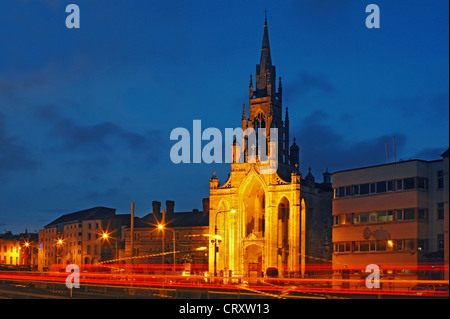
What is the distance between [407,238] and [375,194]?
19.8 feet

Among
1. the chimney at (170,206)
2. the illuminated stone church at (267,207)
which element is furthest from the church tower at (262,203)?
the chimney at (170,206)

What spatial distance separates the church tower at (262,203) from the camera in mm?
102312

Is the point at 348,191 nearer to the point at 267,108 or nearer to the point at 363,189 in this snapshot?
the point at 363,189

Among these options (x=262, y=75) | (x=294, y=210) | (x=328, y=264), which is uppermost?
(x=262, y=75)

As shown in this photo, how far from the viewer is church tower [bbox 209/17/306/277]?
10231 cm

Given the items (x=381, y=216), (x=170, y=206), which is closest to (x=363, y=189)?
(x=381, y=216)

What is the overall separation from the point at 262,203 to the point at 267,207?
559 centimetres

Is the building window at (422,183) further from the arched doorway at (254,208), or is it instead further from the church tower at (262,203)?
the arched doorway at (254,208)

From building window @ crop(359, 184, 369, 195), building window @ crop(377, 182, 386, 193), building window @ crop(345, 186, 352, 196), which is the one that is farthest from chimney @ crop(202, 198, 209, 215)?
building window @ crop(377, 182, 386, 193)
